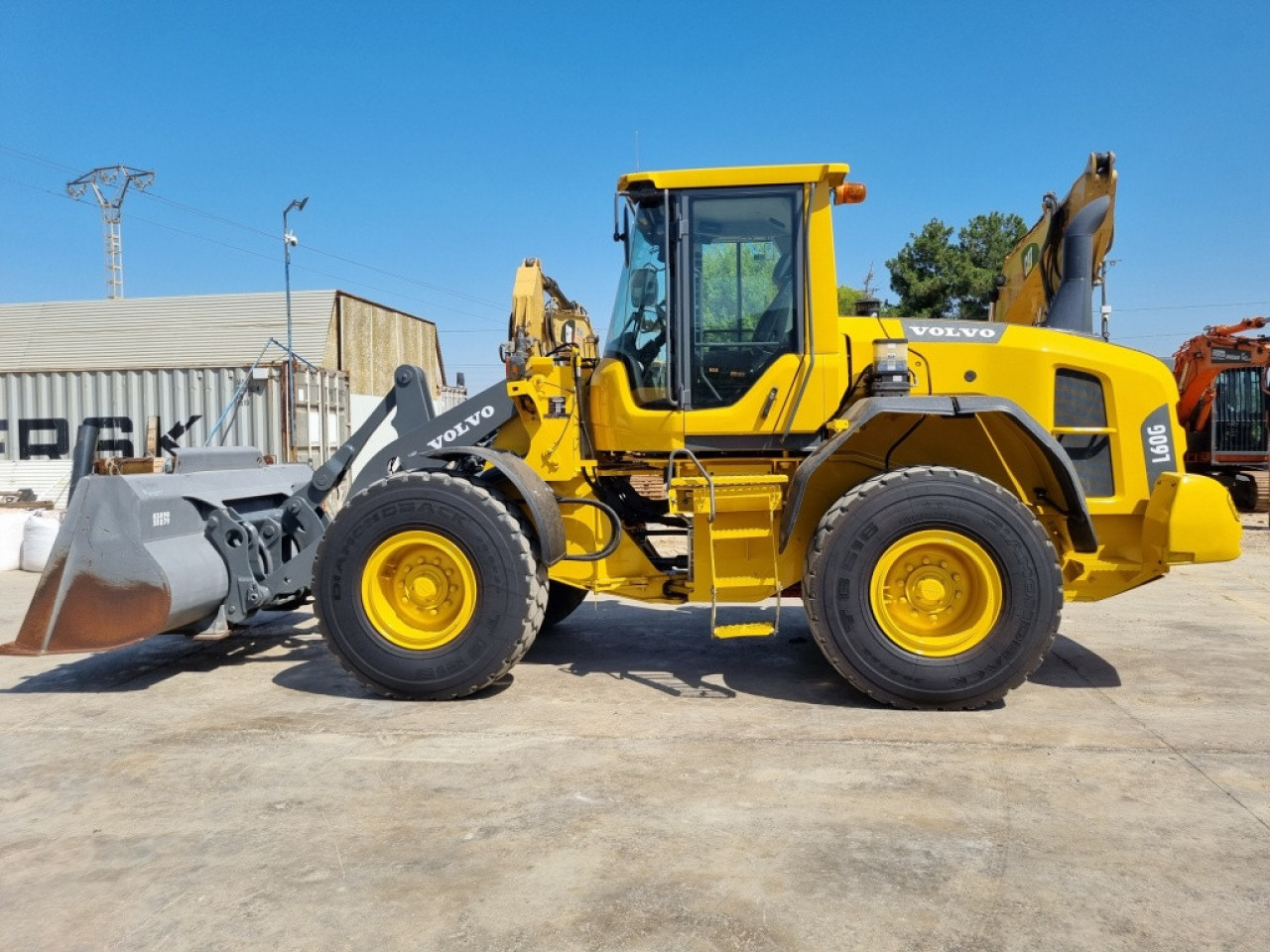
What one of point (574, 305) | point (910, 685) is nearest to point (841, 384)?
point (910, 685)

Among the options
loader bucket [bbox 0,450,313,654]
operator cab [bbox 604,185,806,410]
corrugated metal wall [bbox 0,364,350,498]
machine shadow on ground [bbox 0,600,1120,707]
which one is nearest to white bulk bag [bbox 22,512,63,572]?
corrugated metal wall [bbox 0,364,350,498]

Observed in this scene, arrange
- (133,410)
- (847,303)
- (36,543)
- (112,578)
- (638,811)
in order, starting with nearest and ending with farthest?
(638,811), (112,578), (36,543), (133,410), (847,303)

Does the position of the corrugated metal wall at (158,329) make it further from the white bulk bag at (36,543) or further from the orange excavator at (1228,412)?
the orange excavator at (1228,412)

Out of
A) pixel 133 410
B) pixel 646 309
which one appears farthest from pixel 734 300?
pixel 133 410

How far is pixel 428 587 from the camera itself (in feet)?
17.2

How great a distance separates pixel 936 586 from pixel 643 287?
7.47 ft

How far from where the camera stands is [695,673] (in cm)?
573

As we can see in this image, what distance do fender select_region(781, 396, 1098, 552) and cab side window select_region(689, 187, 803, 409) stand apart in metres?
0.60

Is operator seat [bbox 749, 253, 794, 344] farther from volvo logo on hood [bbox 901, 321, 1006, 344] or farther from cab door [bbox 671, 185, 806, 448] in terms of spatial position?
volvo logo on hood [bbox 901, 321, 1006, 344]

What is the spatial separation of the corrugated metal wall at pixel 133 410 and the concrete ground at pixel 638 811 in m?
10.4

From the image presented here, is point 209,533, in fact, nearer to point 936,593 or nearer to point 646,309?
point 646,309

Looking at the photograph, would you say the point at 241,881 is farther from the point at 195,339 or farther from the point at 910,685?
the point at 195,339

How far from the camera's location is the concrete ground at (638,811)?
112 inches

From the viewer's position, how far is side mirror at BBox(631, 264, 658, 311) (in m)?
5.39
